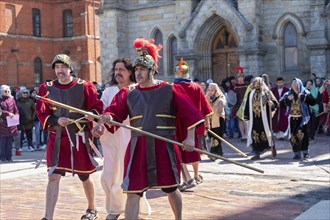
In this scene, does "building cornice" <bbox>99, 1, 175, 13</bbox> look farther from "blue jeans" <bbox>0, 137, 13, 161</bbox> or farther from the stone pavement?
the stone pavement

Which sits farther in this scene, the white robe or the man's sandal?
the man's sandal

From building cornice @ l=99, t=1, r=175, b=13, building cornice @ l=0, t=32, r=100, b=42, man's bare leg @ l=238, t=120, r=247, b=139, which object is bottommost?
man's bare leg @ l=238, t=120, r=247, b=139

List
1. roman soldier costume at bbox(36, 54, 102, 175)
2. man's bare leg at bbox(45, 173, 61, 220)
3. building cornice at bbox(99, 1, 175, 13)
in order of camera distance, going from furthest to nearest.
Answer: building cornice at bbox(99, 1, 175, 13) < roman soldier costume at bbox(36, 54, 102, 175) < man's bare leg at bbox(45, 173, 61, 220)

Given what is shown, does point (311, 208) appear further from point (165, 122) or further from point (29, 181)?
point (29, 181)

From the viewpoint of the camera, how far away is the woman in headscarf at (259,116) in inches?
502

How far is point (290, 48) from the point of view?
21906mm

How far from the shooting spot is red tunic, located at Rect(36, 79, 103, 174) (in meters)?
6.73

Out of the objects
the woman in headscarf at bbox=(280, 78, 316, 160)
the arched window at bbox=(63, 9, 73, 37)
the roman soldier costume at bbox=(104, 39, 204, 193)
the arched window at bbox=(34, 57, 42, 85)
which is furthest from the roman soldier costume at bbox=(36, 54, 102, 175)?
the arched window at bbox=(63, 9, 73, 37)

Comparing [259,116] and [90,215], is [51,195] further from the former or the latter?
[259,116]

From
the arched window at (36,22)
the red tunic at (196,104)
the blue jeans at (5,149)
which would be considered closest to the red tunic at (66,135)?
the red tunic at (196,104)

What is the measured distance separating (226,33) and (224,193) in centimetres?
1564

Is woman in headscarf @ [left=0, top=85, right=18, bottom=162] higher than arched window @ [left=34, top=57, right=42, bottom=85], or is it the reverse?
arched window @ [left=34, top=57, right=42, bottom=85]

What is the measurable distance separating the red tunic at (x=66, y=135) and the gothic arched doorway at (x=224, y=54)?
1704 centimetres

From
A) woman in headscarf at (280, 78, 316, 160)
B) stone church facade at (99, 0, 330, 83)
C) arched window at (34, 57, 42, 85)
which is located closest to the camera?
woman in headscarf at (280, 78, 316, 160)
